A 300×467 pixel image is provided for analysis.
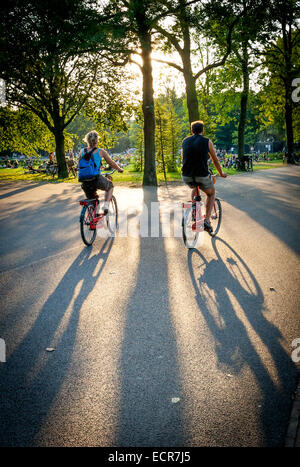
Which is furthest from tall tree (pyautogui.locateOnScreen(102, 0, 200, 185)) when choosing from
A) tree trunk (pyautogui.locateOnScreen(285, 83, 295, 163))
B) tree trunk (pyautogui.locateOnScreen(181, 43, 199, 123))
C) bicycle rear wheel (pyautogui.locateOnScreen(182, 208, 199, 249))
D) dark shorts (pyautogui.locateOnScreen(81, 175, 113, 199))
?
tree trunk (pyautogui.locateOnScreen(285, 83, 295, 163))

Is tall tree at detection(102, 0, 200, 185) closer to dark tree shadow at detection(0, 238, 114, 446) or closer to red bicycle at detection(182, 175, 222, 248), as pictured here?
red bicycle at detection(182, 175, 222, 248)

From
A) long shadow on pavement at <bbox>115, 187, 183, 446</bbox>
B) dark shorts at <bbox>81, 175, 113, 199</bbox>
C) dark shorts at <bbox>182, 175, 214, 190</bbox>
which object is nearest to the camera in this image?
long shadow on pavement at <bbox>115, 187, 183, 446</bbox>

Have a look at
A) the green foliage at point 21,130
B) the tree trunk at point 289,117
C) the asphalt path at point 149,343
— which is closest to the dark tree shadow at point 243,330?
the asphalt path at point 149,343

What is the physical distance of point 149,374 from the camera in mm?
2658

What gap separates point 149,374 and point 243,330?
122 cm

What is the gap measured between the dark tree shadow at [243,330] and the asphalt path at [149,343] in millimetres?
12

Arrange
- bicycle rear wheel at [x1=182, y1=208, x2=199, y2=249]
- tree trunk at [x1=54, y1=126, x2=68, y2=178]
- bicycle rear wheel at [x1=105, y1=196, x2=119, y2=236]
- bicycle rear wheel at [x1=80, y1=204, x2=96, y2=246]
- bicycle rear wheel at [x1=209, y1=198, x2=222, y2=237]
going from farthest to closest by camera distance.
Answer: tree trunk at [x1=54, y1=126, x2=68, y2=178] < bicycle rear wheel at [x1=105, y1=196, x2=119, y2=236] < bicycle rear wheel at [x1=209, y1=198, x2=222, y2=237] < bicycle rear wheel at [x1=80, y1=204, x2=96, y2=246] < bicycle rear wheel at [x1=182, y1=208, x2=199, y2=249]

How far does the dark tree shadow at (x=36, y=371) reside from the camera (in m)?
2.21

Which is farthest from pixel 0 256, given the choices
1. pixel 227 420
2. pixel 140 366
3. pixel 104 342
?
→ pixel 227 420

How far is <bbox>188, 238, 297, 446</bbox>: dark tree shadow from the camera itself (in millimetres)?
2285

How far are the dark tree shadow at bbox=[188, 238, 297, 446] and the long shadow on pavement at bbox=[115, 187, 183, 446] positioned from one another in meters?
0.51

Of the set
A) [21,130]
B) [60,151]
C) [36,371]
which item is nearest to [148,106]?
[60,151]
